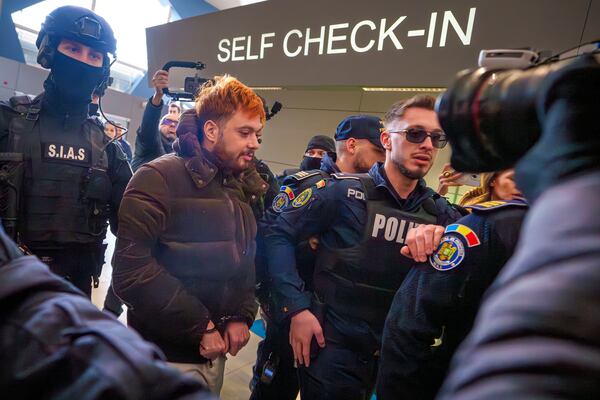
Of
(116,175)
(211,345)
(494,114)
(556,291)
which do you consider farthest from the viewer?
(116,175)

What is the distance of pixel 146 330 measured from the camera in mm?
1339

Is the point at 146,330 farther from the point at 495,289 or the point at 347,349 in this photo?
the point at 495,289

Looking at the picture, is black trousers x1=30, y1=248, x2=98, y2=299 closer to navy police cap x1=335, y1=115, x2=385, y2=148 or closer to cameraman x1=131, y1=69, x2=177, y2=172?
cameraman x1=131, y1=69, x2=177, y2=172

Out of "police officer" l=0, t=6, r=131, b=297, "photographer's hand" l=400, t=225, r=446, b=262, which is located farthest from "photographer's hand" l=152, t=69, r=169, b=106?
"photographer's hand" l=400, t=225, r=446, b=262

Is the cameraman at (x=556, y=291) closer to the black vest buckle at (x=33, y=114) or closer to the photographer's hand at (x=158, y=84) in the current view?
the black vest buckle at (x=33, y=114)

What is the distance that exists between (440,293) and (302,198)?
0.84 meters

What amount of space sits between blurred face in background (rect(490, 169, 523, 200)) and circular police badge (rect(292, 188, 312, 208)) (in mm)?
840

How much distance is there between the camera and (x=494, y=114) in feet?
1.40

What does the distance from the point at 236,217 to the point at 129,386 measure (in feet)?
3.85

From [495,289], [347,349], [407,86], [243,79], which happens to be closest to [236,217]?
[347,349]

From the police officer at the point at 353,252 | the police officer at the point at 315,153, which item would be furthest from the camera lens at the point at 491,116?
the police officer at the point at 315,153

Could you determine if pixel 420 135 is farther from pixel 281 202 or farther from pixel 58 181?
pixel 58 181

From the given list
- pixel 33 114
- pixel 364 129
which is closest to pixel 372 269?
pixel 364 129

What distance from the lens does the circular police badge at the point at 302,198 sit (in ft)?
5.57
